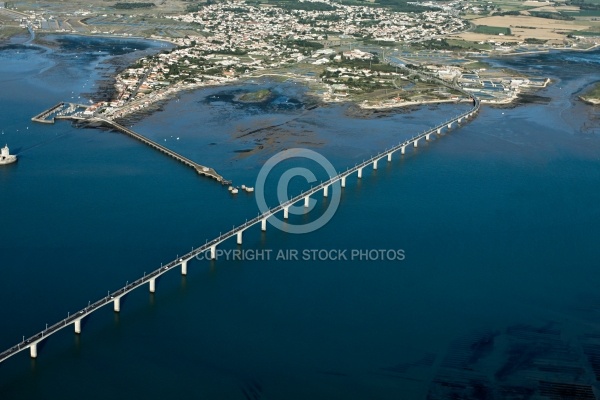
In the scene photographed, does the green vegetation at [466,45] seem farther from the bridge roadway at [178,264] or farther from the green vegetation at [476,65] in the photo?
the bridge roadway at [178,264]

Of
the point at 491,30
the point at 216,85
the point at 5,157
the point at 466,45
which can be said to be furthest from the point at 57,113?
the point at 491,30

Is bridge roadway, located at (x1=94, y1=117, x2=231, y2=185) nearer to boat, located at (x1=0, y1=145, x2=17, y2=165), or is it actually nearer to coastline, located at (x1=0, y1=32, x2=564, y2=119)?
coastline, located at (x1=0, y1=32, x2=564, y2=119)

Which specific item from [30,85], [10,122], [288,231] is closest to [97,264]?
[288,231]

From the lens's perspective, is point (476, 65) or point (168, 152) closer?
point (168, 152)

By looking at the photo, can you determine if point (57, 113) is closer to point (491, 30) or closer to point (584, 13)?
point (491, 30)

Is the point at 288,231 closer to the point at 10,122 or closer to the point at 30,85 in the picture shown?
the point at 10,122

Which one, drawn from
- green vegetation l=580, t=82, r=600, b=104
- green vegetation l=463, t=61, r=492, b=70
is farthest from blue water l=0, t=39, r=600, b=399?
green vegetation l=463, t=61, r=492, b=70

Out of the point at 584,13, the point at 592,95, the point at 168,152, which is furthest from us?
the point at 584,13
